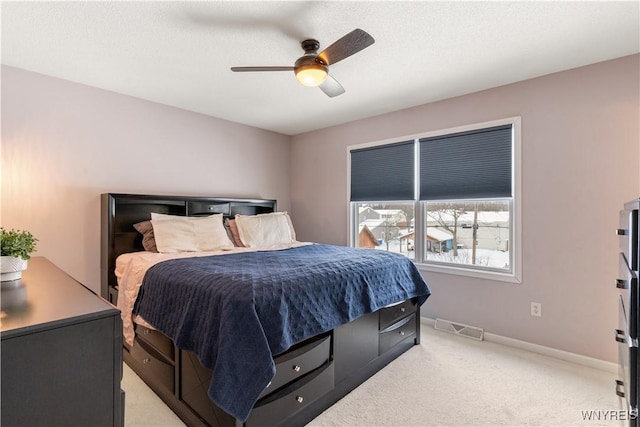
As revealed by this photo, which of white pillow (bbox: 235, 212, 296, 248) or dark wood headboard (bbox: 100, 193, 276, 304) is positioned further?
white pillow (bbox: 235, 212, 296, 248)

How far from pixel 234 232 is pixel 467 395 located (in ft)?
8.62

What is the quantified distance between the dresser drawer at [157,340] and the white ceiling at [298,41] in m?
1.98

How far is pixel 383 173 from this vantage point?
12.6ft

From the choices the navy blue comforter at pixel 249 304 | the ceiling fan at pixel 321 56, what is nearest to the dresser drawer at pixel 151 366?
the navy blue comforter at pixel 249 304

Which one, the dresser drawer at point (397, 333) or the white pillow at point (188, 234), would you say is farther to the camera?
the white pillow at point (188, 234)

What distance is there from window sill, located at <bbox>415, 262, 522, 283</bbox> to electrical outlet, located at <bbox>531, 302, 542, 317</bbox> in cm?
22

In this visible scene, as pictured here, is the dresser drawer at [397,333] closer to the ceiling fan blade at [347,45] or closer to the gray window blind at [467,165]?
the gray window blind at [467,165]

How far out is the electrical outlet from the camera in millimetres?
2752

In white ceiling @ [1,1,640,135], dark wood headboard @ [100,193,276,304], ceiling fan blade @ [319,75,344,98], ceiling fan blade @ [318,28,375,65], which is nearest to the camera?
ceiling fan blade @ [318,28,375,65]

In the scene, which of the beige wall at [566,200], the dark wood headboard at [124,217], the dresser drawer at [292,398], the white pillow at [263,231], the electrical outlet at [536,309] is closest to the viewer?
the dresser drawer at [292,398]

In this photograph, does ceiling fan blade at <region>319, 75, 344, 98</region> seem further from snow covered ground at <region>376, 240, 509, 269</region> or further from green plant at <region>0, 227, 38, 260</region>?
snow covered ground at <region>376, 240, 509, 269</region>

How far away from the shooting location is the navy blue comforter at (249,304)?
146cm

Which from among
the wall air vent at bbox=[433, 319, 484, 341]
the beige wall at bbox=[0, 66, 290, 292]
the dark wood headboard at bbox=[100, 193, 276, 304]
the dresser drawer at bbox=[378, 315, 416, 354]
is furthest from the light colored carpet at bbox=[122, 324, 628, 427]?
the beige wall at bbox=[0, 66, 290, 292]

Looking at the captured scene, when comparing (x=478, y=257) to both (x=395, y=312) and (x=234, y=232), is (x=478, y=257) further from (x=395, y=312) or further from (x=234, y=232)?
(x=234, y=232)
